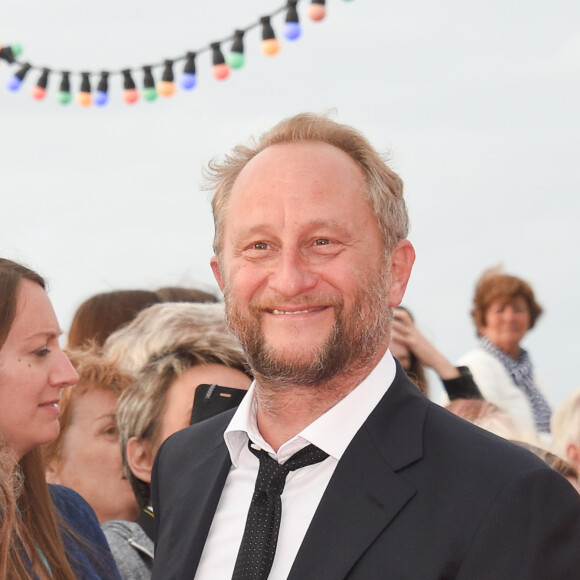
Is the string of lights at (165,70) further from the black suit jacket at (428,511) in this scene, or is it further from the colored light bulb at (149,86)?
the black suit jacket at (428,511)

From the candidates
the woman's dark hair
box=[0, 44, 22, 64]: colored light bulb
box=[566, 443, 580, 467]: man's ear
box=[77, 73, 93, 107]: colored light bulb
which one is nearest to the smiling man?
the woman's dark hair

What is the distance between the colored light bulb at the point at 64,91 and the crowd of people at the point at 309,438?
343 centimetres

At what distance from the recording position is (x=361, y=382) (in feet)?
6.86

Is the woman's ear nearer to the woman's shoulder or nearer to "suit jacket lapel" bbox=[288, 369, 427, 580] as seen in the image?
the woman's shoulder

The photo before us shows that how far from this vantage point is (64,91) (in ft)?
19.5

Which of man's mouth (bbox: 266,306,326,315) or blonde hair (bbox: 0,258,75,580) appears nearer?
man's mouth (bbox: 266,306,326,315)

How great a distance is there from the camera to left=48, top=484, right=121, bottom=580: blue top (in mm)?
2785

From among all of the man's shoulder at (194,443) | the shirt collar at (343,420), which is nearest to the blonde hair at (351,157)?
the shirt collar at (343,420)

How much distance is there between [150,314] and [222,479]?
160 cm

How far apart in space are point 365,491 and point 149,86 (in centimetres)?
422

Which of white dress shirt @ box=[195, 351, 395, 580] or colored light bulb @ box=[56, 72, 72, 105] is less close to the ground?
colored light bulb @ box=[56, 72, 72, 105]

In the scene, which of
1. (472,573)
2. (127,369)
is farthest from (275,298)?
(127,369)

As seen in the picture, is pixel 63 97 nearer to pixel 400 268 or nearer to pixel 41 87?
pixel 41 87

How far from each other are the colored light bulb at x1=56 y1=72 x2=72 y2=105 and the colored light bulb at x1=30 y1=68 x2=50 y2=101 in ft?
0.29
